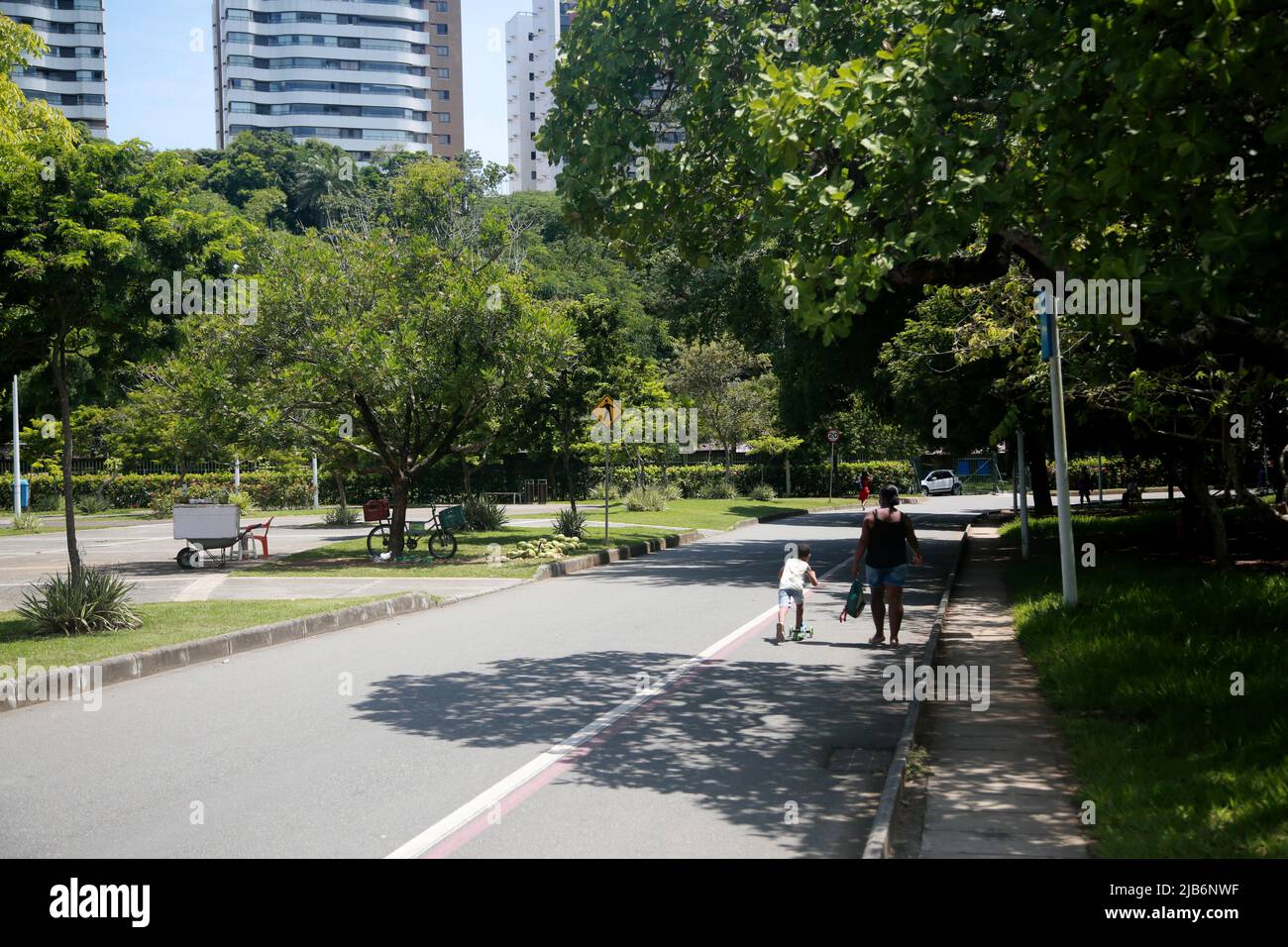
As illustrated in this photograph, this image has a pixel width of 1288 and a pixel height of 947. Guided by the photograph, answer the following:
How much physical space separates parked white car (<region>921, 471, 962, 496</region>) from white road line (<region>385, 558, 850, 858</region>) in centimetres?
5786

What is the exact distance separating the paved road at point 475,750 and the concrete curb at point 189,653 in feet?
1.07

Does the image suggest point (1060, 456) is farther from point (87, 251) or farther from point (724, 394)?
point (724, 394)

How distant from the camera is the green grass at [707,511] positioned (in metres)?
36.5

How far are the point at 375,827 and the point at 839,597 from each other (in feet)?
40.3

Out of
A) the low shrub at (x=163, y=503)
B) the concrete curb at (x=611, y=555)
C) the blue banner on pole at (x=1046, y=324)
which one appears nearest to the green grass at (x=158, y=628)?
the concrete curb at (x=611, y=555)

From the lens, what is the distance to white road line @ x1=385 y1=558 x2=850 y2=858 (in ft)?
19.0

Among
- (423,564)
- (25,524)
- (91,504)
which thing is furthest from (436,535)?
(91,504)

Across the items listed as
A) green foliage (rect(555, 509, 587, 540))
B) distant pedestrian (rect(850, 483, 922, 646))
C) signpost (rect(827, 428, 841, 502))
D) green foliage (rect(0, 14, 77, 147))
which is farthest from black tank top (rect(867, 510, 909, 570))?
signpost (rect(827, 428, 841, 502))

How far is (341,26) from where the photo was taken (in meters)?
Answer: 121

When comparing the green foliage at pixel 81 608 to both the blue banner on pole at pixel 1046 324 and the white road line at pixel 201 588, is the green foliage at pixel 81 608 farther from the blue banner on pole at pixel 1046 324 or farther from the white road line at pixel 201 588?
the blue banner on pole at pixel 1046 324

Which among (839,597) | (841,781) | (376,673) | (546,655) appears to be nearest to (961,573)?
(839,597)

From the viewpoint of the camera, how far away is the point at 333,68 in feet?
399

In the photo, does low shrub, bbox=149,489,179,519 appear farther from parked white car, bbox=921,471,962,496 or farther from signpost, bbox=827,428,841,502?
parked white car, bbox=921,471,962,496
